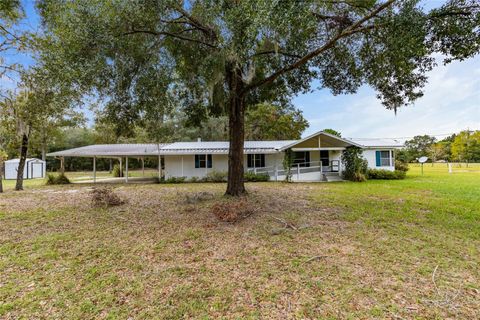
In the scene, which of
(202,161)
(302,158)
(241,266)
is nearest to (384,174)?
(302,158)

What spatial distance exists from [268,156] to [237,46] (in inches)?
544

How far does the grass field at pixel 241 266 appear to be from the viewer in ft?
8.97

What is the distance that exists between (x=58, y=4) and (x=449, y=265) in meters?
9.98

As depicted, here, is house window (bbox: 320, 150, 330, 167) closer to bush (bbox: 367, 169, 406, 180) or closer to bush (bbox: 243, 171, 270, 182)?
bush (bbox: 367, 169, 406, 180)

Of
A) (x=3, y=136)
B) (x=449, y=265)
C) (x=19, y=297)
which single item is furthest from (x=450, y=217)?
(x=3, y=136)

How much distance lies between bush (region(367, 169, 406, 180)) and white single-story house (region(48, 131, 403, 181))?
167 cm

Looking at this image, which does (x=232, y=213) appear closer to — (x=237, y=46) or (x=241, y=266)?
(x=241, y=266)

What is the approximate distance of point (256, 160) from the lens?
18.6m

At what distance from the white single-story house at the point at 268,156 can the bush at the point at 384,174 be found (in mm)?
1672

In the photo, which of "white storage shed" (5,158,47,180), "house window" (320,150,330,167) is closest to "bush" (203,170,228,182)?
"house window" (320,150,330,167)

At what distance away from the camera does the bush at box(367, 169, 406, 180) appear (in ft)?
56.1

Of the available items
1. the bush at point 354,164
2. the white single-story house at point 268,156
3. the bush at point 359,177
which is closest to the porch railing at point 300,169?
the white single-story house at point 268,156

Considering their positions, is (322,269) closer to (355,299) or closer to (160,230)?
(355,299)

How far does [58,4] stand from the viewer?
6.02 metres
